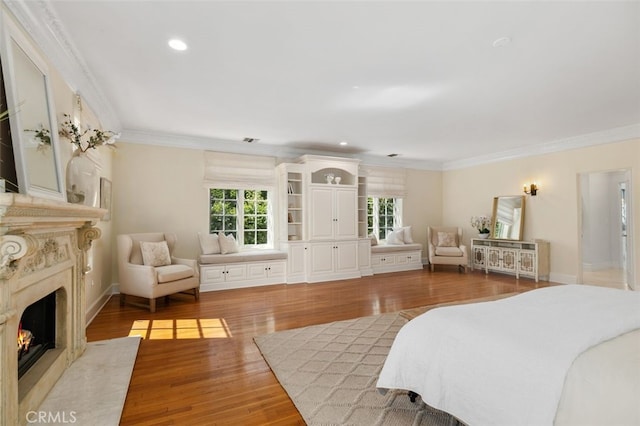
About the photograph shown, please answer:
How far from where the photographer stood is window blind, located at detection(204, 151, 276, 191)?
5469 mm

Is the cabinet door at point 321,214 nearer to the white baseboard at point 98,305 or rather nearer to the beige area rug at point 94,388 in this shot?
the white baseboard at point 98,305

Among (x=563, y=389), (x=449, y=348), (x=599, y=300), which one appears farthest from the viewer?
(x=599, y=300)

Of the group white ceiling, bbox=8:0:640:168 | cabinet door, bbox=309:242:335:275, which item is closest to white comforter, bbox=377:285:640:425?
white ceiling, bbox=8:0:640:168

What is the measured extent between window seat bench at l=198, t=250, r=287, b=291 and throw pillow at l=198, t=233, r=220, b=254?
15 cm

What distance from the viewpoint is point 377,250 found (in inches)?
259

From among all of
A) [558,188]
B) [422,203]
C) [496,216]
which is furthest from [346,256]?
[558,188]

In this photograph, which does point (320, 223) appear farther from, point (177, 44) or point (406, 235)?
point (177, 44)

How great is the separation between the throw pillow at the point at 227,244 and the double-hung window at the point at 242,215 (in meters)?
0.31

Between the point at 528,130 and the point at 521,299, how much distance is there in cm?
390

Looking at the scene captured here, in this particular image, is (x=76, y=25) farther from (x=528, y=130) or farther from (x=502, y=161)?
(x=502, y=161)

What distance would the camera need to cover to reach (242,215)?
5844 mm

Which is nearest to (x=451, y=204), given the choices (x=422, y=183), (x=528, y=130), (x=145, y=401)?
(x=422, y=183)

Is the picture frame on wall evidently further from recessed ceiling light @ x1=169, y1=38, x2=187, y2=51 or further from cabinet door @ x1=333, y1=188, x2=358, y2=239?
cabinet door @ x1=333, y1=188, x2=358, y2=239

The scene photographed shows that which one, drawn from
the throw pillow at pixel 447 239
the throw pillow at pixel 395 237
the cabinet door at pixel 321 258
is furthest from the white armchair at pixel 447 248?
the cabinet door at pixel 321 258
